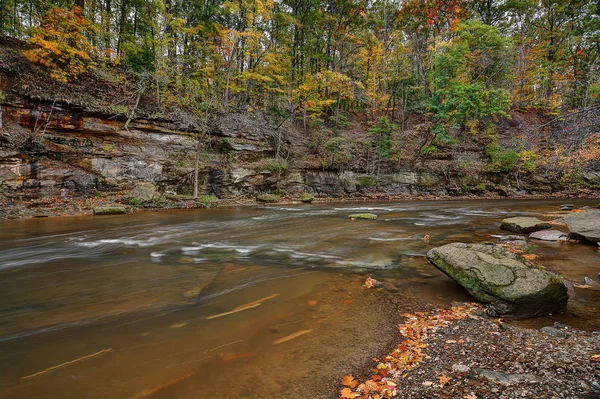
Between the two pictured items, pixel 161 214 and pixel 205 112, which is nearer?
pixel 161 214

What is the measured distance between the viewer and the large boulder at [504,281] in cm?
356

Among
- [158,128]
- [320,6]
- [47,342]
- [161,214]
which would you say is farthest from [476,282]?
[320,6]

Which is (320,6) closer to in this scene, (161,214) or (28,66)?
(28,66)

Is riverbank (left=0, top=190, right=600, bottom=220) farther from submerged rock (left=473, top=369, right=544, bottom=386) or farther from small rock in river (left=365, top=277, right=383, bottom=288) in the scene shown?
submerged rock (left=473, top=369, right=544, bottom=386)

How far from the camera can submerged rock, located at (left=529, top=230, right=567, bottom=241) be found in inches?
303

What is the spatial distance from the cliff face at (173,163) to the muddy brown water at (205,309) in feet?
21.2

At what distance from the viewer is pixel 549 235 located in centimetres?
788

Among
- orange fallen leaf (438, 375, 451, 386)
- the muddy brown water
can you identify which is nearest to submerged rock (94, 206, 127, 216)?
the muddy brown water

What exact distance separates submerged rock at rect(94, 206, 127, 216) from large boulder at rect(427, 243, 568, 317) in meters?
12.9

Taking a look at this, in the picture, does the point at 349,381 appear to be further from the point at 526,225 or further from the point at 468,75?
the point at 468,75

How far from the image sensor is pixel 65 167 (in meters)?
13.8

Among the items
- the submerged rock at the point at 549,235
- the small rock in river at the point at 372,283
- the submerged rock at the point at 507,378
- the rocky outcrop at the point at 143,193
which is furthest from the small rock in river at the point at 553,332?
the rocky outcrop at the point at 143,193

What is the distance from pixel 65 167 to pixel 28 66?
5.97 metres

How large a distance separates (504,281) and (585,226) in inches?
229
